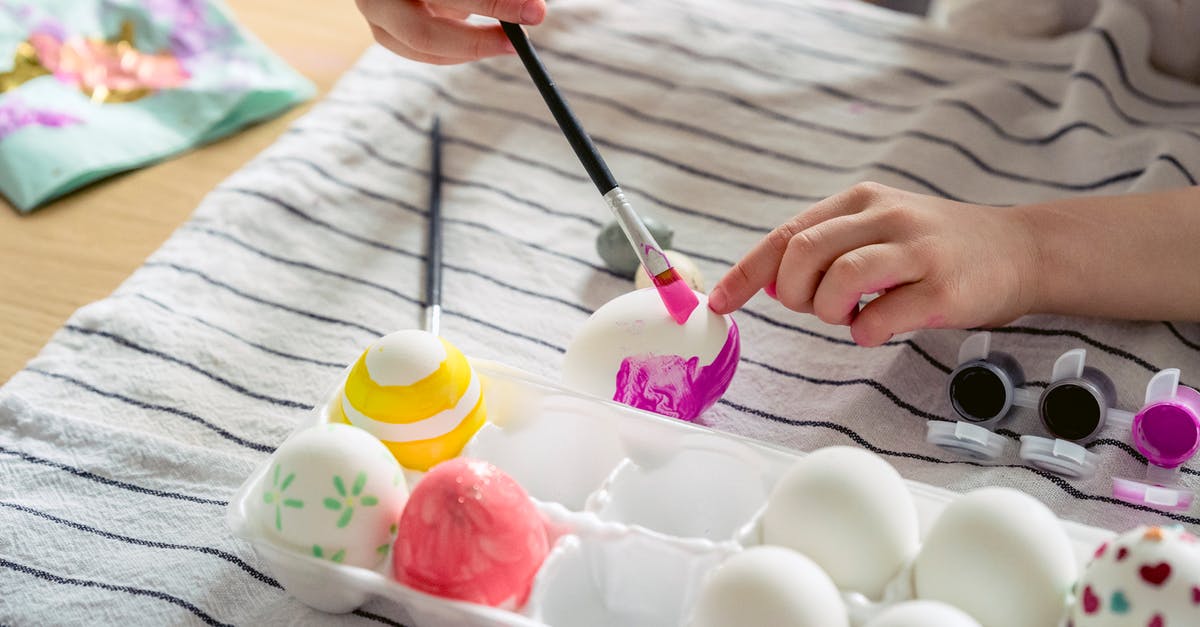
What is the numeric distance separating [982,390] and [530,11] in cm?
39

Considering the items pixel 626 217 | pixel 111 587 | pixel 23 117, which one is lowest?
pixel 111 587

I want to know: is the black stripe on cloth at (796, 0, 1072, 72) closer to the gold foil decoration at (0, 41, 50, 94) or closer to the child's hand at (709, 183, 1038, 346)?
the child's hand at (709, 183, 1038, 346)

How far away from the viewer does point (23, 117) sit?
95 centimetres

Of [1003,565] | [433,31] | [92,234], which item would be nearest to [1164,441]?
[1003,565]

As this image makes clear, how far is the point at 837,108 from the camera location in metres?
1.03

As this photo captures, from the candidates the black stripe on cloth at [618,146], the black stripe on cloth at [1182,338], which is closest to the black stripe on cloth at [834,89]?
the black stripe on cloth at [618,146]

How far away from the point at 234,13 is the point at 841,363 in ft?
2.58

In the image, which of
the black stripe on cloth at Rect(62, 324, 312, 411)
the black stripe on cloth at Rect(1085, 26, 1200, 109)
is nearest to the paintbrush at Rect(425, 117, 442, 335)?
the black stripe on cloth at Rect(62, 324, 312, 411)

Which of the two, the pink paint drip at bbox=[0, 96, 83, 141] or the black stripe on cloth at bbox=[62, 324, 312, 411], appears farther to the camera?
the pink paint drip at bbox=[0, 96, 83, 141]

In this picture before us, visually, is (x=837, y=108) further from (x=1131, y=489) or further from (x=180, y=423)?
(x=180, y=423)

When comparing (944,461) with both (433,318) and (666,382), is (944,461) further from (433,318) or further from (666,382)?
(433,318)

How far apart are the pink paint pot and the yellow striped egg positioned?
15.6 inches

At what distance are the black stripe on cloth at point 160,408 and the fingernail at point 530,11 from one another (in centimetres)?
33

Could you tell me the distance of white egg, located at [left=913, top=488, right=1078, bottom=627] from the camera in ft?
1.57
